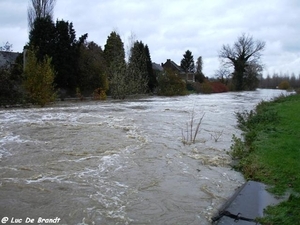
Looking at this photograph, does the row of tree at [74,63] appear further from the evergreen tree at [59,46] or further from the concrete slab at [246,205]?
the concrete slab at [246,205]

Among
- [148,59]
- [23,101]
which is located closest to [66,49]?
[23,101]

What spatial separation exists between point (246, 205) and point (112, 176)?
263 centimetres

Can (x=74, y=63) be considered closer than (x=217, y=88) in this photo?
Yes

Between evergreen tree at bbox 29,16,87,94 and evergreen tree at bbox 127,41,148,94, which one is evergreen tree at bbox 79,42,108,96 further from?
evergreen tree at bbox 127,41,148,94

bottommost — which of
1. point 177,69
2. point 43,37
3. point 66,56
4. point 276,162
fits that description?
point 276,162

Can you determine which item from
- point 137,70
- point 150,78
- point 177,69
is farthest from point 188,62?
point 137,70

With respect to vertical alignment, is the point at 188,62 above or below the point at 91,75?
above

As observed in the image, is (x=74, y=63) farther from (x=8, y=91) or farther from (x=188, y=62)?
(x=188, y=62)

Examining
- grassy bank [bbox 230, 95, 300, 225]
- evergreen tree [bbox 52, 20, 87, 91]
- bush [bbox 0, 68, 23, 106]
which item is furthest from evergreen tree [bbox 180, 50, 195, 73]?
grassy bank [bbox 230, 95, 300, 225]

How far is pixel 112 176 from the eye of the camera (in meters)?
5.91

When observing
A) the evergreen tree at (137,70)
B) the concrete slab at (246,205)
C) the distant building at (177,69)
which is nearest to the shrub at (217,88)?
the distant building at (177,69)

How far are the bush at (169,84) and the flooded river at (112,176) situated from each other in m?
26.9

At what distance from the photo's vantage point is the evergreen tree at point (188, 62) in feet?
225

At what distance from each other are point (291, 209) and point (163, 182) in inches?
92.8
